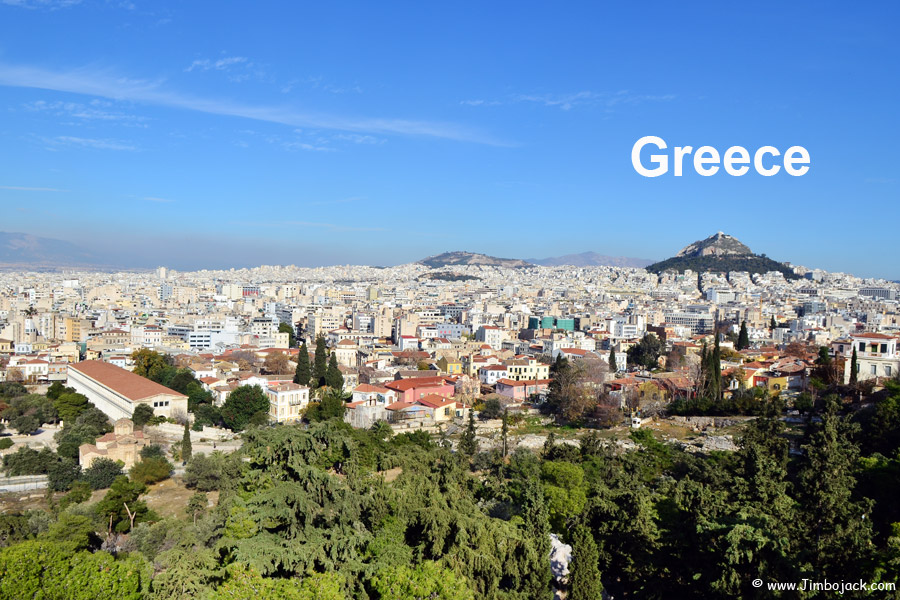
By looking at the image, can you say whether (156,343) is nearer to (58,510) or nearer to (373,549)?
(58,510)

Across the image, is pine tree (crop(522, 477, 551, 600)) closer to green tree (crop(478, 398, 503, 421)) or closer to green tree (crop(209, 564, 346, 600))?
green tree (crop(209, 564, 346, 600))

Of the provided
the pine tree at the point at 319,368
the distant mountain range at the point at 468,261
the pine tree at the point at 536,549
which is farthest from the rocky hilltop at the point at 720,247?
the pine tree at the point at 536,549

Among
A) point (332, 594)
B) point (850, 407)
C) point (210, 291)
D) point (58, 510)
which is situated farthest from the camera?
point (210, 291)

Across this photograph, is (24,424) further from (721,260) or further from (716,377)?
(721,260)

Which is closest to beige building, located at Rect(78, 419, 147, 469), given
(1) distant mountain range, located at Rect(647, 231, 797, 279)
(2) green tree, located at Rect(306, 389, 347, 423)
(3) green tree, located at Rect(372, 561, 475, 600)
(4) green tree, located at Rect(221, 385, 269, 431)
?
(4) green tree, located at Rect(221, 385, 269, 431)

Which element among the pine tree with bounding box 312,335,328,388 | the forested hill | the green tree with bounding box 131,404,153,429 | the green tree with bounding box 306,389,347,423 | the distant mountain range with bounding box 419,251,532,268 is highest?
the distant mountain range with bounding box 419,251,532,268

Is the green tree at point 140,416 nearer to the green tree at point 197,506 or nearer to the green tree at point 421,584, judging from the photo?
the green tree at point 197,506

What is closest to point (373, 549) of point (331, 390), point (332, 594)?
point (332, 594)
